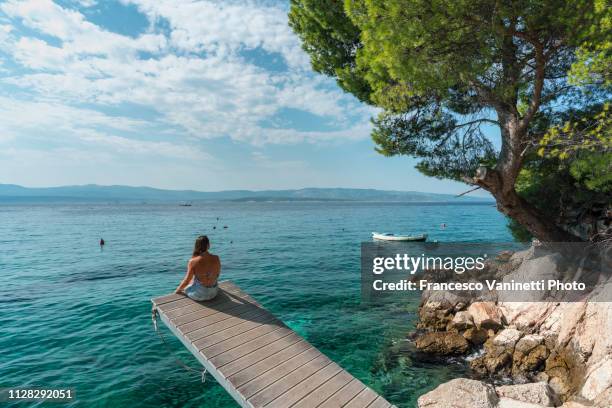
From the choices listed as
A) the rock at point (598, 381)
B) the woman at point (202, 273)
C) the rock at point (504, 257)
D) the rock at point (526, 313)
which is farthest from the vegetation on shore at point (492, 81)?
the rock at point (504, 257)

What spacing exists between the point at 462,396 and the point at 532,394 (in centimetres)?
168

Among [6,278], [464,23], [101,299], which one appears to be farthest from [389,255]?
[6,278]

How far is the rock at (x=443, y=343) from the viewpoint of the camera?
10944 millimetres

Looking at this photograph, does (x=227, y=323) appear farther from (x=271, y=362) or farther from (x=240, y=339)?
(x=271, y=362)

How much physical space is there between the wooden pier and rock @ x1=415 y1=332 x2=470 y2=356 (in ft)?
20.0

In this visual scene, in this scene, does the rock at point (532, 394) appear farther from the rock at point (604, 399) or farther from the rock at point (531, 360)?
the rock at point (531, 360)

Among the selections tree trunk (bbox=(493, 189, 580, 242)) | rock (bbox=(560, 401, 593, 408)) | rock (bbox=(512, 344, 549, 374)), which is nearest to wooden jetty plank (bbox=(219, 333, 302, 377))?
rock (bbox=(560, 401, 593, 408))

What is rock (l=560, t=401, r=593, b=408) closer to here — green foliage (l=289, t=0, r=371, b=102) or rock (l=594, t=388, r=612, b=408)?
rock (l=594, t=388, r=612, b=408)

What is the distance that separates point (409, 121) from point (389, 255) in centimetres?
2640

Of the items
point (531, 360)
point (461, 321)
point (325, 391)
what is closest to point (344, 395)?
point (325, 391)

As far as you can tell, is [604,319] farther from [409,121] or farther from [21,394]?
[21,394]

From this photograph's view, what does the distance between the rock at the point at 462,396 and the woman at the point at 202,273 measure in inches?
245

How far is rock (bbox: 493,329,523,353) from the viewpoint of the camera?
10.0 meters

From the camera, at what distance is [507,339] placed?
1028cm
